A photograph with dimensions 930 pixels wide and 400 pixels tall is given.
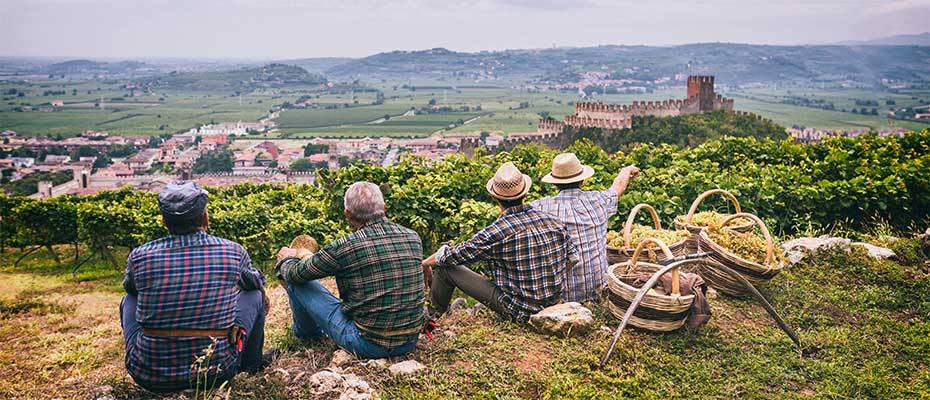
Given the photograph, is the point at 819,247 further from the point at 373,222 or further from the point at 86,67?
the point at 86,67

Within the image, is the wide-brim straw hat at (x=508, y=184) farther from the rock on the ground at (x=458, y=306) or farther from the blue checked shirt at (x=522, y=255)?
the rock on the ground at (x=458, y=306)

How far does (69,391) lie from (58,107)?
107 meters

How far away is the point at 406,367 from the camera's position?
12.5ft

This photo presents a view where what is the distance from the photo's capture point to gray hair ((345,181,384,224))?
12.4ft

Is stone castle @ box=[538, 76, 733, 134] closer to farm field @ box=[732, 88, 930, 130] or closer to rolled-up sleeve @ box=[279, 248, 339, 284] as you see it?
farm field @ box=[732, 88, 930, 130]

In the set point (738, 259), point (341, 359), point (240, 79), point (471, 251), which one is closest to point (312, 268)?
point (341, 359)

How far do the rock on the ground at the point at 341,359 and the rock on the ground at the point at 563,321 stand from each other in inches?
48.9

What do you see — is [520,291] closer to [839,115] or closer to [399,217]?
[399,217]

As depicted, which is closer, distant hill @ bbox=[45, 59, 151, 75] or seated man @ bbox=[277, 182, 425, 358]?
seated man @ bbox=[277, 182, 425, 358]

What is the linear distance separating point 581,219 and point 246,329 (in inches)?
91.9

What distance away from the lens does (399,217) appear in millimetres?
6832

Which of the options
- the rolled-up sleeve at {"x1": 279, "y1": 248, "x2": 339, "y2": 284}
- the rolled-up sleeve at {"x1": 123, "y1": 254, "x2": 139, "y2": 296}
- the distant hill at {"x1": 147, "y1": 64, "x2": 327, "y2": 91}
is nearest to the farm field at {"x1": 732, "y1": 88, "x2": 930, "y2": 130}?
the rolled-up sleeve at {"x1": 279, "y1": 248, "x2": 339, "y2": 284}

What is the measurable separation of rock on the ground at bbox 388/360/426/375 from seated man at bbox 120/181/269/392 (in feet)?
2.91

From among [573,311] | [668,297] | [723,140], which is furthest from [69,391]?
[723,140]
